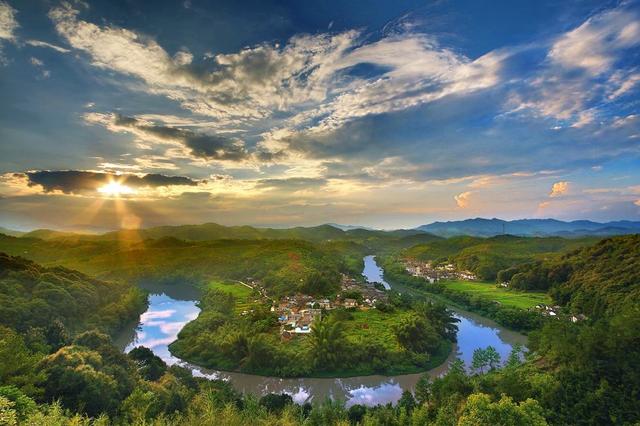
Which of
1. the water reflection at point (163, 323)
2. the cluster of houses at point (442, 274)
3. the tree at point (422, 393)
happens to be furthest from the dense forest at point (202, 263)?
the tree at point (422, 393)

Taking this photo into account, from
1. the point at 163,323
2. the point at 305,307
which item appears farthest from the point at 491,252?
the point at 163,323

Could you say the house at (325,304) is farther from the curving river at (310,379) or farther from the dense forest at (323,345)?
the curving river at (310,379)

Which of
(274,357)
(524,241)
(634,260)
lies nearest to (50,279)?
(274,357)

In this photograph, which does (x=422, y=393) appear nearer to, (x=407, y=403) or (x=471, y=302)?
(x=407, y=403)

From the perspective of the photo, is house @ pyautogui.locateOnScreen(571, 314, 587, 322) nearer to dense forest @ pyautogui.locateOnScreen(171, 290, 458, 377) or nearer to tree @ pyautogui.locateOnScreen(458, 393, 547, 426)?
dense forest @ pyautogui.locateOnScreen(171, 290, 458, 377)

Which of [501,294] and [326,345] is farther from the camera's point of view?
[501,294]

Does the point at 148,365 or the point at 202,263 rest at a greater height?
the point at 202,263

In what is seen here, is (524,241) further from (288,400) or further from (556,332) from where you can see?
(288,400)

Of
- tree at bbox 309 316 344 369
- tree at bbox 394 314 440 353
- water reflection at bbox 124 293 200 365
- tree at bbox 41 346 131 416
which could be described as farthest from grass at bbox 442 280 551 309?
tree at bbox 41 346 131 416
